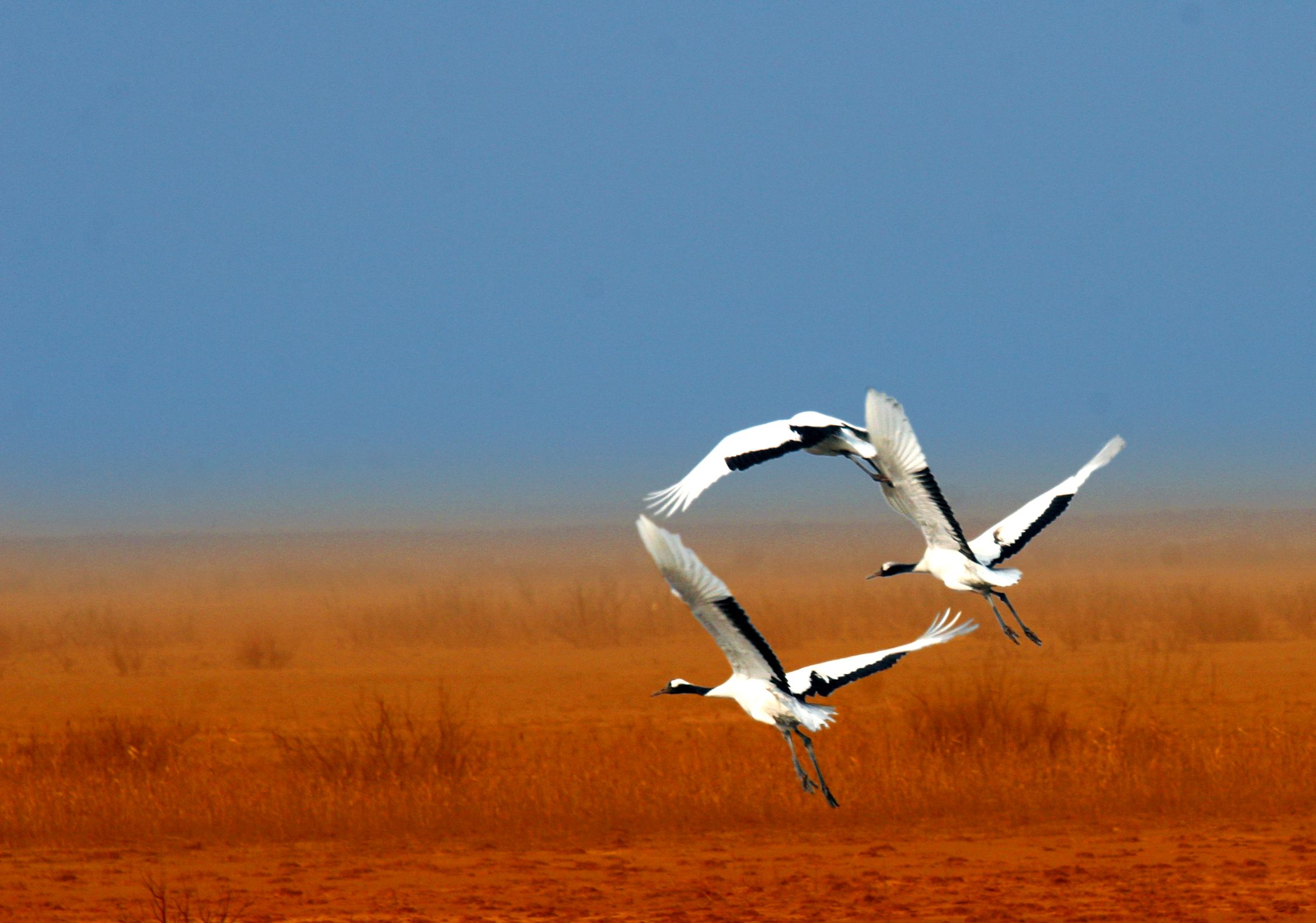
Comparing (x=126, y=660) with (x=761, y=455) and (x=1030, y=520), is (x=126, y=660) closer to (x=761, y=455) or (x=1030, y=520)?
(x=1030, y=520)

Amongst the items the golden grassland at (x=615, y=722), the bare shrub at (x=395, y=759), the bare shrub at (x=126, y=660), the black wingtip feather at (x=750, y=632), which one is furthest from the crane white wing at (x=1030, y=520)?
the bare shrub at (x=126, y=660)

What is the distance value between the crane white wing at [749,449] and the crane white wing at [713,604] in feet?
1.01

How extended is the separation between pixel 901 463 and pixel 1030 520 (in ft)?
5.79

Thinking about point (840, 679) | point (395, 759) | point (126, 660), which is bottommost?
point (840, 679)

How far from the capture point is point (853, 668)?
7.36 metres

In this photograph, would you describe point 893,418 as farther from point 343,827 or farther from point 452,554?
point 452,554

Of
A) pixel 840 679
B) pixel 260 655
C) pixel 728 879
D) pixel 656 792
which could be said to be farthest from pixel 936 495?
pixel 260 655

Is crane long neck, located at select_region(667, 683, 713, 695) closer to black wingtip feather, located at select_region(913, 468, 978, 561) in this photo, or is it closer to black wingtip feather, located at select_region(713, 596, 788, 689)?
black wingtip feather, located at select_region(713, 596, 788, 689)

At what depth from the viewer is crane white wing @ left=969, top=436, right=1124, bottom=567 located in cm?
756

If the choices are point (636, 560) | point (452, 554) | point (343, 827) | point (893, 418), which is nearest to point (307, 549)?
point (452, 554)

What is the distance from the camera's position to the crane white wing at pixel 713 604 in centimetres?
621

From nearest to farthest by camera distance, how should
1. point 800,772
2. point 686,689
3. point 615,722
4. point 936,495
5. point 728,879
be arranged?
1. point 936,495
2. point 800,772
3. point 686,689
4. point 728,879
5. point 615,722

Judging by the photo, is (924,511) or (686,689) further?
(686,689)

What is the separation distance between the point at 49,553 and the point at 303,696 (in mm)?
122784
